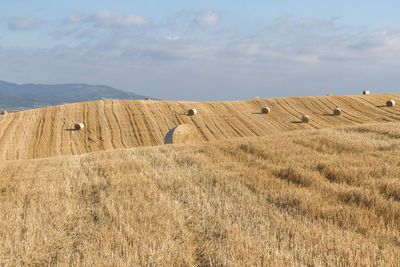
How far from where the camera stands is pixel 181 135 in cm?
2112

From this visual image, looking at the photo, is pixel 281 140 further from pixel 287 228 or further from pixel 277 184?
pixel 287 228

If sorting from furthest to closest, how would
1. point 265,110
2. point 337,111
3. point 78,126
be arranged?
point 265,110
point 337,111
point 78,126

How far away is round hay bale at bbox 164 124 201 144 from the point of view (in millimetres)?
20469

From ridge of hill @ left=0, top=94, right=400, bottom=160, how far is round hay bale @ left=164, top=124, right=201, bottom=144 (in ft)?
27.4

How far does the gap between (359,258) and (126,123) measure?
108 feet

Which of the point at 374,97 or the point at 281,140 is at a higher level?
the point at 374,97

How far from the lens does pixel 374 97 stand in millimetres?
46875

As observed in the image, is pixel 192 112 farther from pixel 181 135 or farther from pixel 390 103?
pixel 390 103

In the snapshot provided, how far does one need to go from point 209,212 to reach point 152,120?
30.7 meters

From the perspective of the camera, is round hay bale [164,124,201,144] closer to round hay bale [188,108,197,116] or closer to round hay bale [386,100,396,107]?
round hay bale [188,108,197,116]

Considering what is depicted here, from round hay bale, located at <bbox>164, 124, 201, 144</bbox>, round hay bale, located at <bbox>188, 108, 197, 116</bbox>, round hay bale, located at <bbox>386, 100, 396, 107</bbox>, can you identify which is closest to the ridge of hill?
round hay bale, located at <bbox>386, 100, 396, 107</bbox>

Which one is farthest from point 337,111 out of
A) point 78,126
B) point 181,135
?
point 78,126

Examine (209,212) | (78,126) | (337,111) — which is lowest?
(78,126)

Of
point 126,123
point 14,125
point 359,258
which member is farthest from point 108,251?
point 14,125
